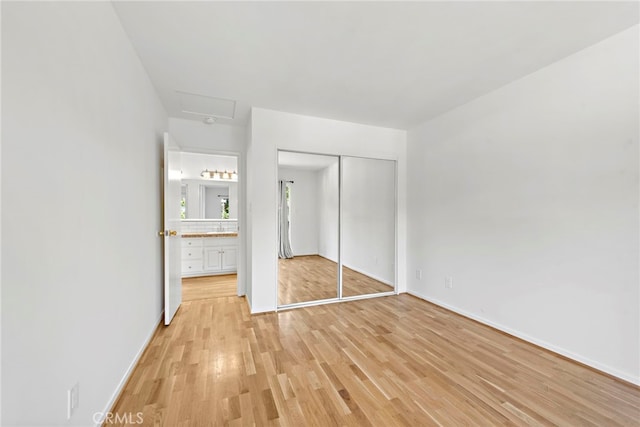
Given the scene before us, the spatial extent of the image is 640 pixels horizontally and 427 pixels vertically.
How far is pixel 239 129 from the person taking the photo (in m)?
3.79

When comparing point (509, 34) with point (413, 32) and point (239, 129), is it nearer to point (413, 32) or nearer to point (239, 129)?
point (413, 32)

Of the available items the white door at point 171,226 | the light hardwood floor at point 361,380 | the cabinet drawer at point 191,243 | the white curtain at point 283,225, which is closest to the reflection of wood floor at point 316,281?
Answer: the white curtain at point 283,225

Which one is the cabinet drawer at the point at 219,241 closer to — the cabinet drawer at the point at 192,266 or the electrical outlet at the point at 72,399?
the cabinet drawer at the point at 192,266

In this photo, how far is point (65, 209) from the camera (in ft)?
3.68

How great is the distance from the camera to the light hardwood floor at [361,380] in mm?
1518

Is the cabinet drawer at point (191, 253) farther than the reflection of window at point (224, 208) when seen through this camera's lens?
No

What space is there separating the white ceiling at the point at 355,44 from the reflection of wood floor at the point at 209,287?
105 inches

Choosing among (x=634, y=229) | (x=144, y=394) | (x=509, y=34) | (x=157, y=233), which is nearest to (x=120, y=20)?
(x=157, y=233)

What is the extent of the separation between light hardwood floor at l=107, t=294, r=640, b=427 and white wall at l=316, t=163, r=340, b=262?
1201 millimetres

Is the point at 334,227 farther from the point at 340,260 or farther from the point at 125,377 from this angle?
the point at 125,377

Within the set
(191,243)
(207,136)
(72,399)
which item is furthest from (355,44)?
(191,243)

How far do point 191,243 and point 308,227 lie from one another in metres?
2.53

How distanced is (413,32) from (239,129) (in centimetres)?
272

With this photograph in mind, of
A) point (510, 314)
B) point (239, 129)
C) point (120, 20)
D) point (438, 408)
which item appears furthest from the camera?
point (239, 129)
